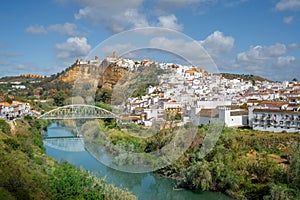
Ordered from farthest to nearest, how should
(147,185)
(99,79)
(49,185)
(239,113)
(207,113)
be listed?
(239,113)
(147,185)
(207,113)
(49,185)
(99,79)

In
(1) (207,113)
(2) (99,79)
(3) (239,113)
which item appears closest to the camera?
(2) (99,79)

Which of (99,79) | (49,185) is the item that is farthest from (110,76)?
(49,185)

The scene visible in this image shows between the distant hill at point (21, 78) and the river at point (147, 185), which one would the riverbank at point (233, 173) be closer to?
the river at point (147, 185)

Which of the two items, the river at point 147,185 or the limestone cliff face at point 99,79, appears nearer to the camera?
the limestone cliff face at point 99,79

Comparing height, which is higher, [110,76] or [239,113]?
[110,76]

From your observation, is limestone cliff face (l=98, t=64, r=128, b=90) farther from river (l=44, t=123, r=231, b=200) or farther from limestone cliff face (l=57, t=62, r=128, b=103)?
river (l=44, t=123, r=231, b=200)

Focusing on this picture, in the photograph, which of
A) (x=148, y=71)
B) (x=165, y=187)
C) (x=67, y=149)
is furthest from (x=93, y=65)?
(x=67, y=149)

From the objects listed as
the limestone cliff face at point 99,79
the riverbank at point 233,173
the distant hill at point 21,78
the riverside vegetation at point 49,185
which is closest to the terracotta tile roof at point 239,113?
the riverbank at point 233,173

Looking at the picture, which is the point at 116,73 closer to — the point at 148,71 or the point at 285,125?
the point at 148,71

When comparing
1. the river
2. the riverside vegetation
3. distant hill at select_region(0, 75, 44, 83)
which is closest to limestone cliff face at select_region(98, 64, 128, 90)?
the riverside vegetation

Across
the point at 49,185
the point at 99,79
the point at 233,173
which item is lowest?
the point at 233,173

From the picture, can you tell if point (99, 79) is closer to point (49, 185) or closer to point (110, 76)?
point (110, 76)
